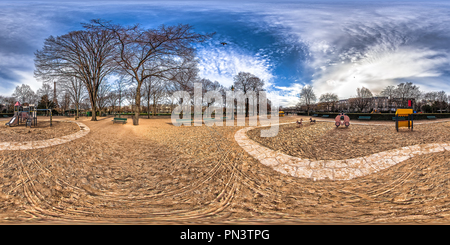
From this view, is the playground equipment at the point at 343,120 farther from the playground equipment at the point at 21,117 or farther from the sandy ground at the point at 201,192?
the playground equipment at the point at 21,117

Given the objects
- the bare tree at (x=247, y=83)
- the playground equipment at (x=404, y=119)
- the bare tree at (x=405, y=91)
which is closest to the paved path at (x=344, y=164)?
the playground equipment at (x=404, y=119)

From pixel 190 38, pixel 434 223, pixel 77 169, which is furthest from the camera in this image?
pixel 190 38

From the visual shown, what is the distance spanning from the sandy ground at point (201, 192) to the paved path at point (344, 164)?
0.24m

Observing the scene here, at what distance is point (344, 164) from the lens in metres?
4.28

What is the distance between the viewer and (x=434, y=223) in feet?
6.58

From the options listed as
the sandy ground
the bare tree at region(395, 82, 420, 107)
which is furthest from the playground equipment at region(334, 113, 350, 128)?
the bare tree at region(395, 82, 420, 107)

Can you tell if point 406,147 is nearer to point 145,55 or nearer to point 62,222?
point 62,222

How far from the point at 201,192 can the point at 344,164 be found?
3.76 m

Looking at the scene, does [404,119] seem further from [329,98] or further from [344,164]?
[329,98]

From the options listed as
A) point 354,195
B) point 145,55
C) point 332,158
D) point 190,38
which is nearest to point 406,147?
point 332,158

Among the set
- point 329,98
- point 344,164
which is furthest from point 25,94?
point 329,98

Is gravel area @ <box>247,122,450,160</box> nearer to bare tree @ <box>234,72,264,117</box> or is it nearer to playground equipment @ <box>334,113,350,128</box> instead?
playground equipment @ <box>334,113,350,128</box>

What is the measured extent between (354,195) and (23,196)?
552 centimetres

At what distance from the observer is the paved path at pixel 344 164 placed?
3.87 m
